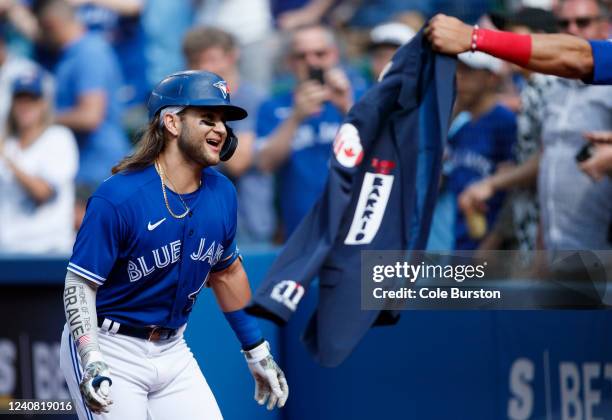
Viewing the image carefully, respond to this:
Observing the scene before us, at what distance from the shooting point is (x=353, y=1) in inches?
331

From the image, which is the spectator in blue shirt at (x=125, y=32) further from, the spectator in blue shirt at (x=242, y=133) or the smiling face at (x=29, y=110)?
the spectator in blue shirt at (x=242, y=133)

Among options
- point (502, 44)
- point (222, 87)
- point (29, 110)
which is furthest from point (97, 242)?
point (29, 110)

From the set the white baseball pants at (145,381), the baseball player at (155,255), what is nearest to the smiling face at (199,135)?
the baseball player at (155,255)

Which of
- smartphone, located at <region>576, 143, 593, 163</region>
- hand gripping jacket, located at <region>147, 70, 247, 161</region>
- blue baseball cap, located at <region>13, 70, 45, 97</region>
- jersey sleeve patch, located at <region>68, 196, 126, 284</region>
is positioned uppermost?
blue baseball cap, located at <region>13, 70, 45, 97</region>

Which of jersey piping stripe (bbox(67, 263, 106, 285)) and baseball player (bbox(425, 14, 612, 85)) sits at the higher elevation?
baseball player (bbox(425, 14, 612, 85))

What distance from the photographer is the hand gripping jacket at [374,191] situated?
17.9ft

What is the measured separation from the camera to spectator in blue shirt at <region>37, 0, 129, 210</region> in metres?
9.30

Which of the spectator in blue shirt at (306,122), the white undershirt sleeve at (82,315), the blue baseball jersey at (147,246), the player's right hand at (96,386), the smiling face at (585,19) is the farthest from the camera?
the spectator in blue shirt at (306,122)

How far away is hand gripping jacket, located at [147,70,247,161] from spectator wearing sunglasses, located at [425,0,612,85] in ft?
4.08

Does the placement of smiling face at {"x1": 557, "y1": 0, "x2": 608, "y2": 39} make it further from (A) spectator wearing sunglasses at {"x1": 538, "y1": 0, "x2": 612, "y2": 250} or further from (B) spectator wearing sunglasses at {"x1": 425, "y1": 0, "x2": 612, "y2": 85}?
(B) spectator wearing sunglasses at {"x1": 425, "y1": 0, "x2": 612, "y2": 85}

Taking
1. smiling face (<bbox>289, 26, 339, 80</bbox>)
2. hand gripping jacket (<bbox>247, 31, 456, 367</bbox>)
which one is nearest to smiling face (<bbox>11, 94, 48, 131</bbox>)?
smiling face (<bbox>289, 26, 339, 80</bbox>)

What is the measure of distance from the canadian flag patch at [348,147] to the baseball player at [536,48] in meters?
0.60

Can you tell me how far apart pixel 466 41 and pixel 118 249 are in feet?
6.55

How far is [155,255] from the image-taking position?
4.62m
